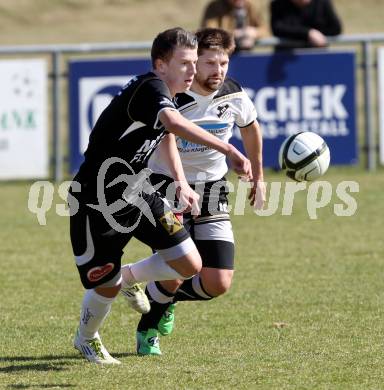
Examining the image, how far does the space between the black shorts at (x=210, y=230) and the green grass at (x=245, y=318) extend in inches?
17.9

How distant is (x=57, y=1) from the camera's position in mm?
34406

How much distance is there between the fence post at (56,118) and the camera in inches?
548

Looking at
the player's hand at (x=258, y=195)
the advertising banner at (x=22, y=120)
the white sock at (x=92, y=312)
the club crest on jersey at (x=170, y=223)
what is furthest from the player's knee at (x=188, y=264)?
the advertising banner at (x=22, y=120)

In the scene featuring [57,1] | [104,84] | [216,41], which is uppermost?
[216,41]

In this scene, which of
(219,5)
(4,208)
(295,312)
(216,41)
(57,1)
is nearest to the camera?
(216,41)

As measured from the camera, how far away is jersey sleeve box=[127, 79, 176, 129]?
566 cm

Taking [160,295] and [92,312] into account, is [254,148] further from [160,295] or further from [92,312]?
[92,312]

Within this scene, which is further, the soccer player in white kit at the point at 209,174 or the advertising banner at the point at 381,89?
the advertising banner at the point at 381,89

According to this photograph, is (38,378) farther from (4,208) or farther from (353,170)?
(353,170)

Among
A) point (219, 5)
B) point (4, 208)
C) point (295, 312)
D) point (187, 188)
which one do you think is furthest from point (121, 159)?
point (219, 5)

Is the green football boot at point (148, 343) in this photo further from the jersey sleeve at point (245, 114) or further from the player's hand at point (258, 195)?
the jersey sleeve at point (245, 114)

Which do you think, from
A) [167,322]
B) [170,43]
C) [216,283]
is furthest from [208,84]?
[167,322]

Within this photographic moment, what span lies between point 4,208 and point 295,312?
561 centimetres

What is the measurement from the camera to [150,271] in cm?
623
